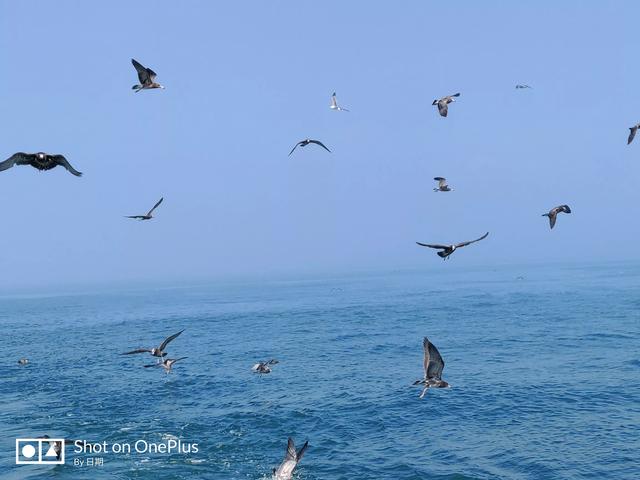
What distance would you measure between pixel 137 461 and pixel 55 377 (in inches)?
1020

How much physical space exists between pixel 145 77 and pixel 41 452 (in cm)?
1985

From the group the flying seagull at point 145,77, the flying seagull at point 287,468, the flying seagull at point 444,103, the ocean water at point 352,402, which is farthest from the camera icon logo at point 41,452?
the flying seagull at point 444,103

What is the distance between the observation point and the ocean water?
2675cm

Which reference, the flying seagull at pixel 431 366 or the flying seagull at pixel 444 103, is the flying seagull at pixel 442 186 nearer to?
the flying seagull at pixel 444 103

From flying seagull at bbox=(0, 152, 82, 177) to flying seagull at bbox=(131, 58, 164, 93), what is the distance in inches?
274

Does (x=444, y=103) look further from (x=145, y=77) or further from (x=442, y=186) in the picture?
(x=145, y=77)

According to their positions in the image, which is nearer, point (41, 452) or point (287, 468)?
point (287, 468)

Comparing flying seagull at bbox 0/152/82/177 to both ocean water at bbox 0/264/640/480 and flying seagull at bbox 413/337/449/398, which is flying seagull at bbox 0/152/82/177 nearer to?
flying seagull at bbox 413/337/449/398

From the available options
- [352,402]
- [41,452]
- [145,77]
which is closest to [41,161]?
[145,77]

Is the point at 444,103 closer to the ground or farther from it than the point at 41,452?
farther from it

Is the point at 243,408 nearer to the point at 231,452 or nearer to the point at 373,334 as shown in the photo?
the point at 231,452

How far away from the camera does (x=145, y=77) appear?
70.1 feet

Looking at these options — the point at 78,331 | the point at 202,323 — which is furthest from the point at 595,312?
the point at 78,331

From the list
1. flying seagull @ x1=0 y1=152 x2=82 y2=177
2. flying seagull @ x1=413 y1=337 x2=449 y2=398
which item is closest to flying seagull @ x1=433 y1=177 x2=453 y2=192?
flying seagull @ x1=413 y1=337 x2=449 y2=398
